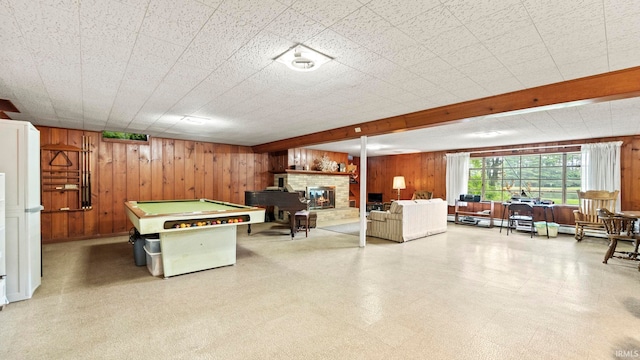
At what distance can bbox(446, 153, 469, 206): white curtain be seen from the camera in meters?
8.50

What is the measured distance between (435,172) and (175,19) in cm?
901

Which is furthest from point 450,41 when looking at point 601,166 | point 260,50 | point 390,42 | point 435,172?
point 435,172

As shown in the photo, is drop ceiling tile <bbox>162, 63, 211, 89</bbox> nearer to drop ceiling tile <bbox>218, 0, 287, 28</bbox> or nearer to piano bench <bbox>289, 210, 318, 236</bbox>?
drop ceiling tile <bbox>218, 0, 287, 28</bbox>

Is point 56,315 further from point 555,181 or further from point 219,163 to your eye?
point 555,181

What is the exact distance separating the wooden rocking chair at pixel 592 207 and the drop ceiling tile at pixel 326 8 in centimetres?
715

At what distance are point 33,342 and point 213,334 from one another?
4.37ft

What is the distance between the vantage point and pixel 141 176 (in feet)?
21.6

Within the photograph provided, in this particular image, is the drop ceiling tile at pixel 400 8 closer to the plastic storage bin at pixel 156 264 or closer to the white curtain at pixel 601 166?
the plastic storage bin at pixel 156 264

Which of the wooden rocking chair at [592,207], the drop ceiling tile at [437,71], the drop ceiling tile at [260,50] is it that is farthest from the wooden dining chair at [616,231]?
the drop ceiling tile at [260,50]

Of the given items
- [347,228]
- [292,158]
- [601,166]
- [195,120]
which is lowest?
[347,228]

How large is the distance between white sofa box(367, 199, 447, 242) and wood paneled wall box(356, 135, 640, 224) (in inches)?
109

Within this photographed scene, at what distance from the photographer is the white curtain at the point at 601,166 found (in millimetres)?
6211

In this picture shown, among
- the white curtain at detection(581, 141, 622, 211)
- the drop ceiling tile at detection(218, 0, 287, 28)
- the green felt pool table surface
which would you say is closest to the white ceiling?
the drop ceiling tile at detection(218, 0, 287, 28)

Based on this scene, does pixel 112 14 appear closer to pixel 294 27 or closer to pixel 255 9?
pixel 255 9
